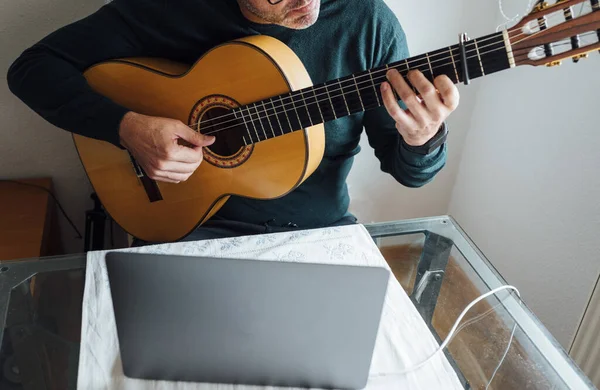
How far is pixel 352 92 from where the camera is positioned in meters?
0.95

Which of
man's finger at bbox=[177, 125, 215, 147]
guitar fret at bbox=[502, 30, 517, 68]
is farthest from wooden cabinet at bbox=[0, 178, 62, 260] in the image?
guitar fret at bbox=[502, 30, 517, 68]

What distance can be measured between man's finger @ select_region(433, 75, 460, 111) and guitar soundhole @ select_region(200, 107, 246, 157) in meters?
0.36

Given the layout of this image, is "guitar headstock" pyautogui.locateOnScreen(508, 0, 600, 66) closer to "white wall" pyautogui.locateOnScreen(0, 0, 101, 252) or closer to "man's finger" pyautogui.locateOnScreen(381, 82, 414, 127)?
"man's finger" pyautogui.locateOnScreen(381, 82, 414, 127)

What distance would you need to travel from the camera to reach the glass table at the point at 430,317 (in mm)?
789

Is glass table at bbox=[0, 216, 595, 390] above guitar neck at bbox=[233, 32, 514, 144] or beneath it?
beneath

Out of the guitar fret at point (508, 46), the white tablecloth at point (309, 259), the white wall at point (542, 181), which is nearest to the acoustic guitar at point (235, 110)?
the guitar fret at point (508, 46)

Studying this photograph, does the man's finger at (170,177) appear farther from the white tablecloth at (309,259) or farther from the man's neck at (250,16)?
the man's neck at (250,16)

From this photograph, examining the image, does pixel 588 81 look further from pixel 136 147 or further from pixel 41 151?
pixel 41 151

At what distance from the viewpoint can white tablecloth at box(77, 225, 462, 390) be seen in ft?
2.49

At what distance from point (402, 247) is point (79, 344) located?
56 cm

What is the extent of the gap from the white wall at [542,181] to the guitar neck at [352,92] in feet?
1.70

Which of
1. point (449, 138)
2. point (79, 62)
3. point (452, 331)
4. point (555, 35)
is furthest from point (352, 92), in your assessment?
point (449, 138)

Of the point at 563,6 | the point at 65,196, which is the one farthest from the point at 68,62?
the point at 563,6

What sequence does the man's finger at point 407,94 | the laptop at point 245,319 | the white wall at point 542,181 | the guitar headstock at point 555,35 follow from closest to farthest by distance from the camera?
the laptop at point 245,319, the guitar headstock at point 555,35, the man's finger at point 407,94, the white wall at point 542,181
